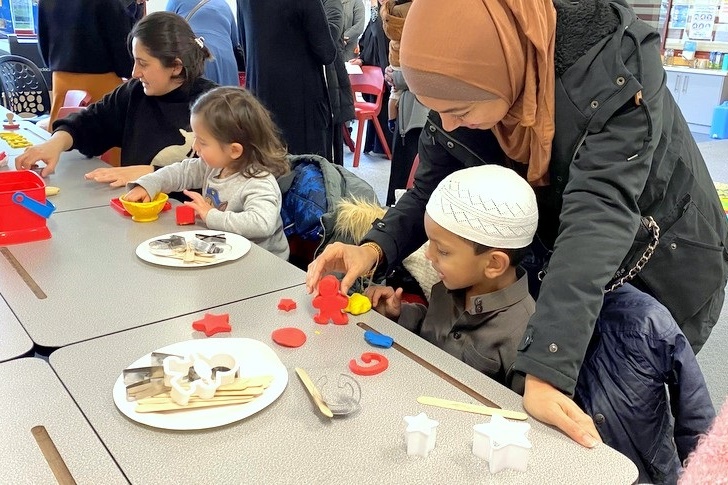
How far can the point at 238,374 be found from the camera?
955mm

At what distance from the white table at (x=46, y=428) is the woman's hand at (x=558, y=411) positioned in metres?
0.54

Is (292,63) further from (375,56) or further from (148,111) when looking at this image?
(375,56)

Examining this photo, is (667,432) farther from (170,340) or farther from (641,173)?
(170,340)

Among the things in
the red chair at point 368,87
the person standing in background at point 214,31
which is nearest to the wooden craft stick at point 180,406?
the person standing in background at point 214,31

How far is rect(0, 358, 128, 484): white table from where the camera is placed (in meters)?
0.76

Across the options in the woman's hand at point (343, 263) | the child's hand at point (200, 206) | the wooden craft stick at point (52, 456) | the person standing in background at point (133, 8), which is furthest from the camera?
the person standing in background at point (133, 8)

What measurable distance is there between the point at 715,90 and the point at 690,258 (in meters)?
6.87

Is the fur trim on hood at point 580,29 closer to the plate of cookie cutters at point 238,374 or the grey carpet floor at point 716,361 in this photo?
the plate of cookie cutters at point 238,374

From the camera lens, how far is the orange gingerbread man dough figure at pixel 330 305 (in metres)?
1.17

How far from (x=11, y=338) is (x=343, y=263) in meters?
0.60

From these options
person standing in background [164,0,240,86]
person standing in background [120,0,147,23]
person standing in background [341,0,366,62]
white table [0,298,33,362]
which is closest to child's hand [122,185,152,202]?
white table [0,298,33,362]

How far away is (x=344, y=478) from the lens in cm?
77

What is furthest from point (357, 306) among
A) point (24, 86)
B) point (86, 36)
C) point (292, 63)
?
point (24, 86)

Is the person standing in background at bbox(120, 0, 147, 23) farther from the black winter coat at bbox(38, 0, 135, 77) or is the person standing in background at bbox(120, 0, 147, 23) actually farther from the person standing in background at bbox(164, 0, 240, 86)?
the person standing in background at bbox(164, 0, 240, 86)
